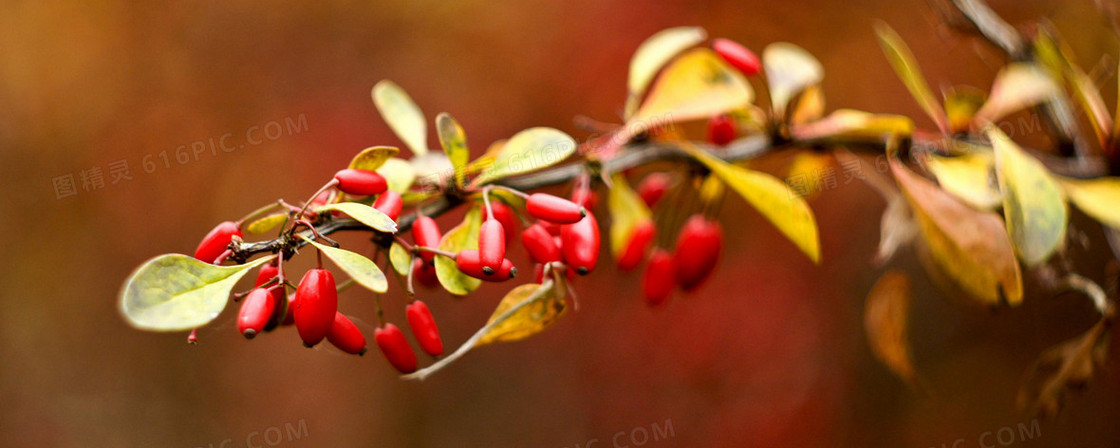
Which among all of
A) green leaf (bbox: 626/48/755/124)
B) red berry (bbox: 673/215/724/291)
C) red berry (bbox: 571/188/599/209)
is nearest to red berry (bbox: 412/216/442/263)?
red berry (bbox: 571/188/599/209)

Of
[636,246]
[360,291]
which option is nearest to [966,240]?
[636,246]

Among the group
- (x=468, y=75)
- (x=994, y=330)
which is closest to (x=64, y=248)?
(x=468, y=75)

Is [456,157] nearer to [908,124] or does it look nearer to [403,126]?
[403,126]

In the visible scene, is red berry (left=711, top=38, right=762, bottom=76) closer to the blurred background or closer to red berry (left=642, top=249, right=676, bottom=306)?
red berry (left=642, top=249, right=676, bottom=306)

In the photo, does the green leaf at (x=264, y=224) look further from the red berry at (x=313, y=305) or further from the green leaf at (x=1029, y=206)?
the green leaf at (x=1029, y=206)

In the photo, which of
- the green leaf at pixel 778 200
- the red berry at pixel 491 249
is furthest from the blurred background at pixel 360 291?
the red berry at pixel 491 249

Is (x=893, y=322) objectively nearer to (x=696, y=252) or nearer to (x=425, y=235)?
(x=696, y=252)
